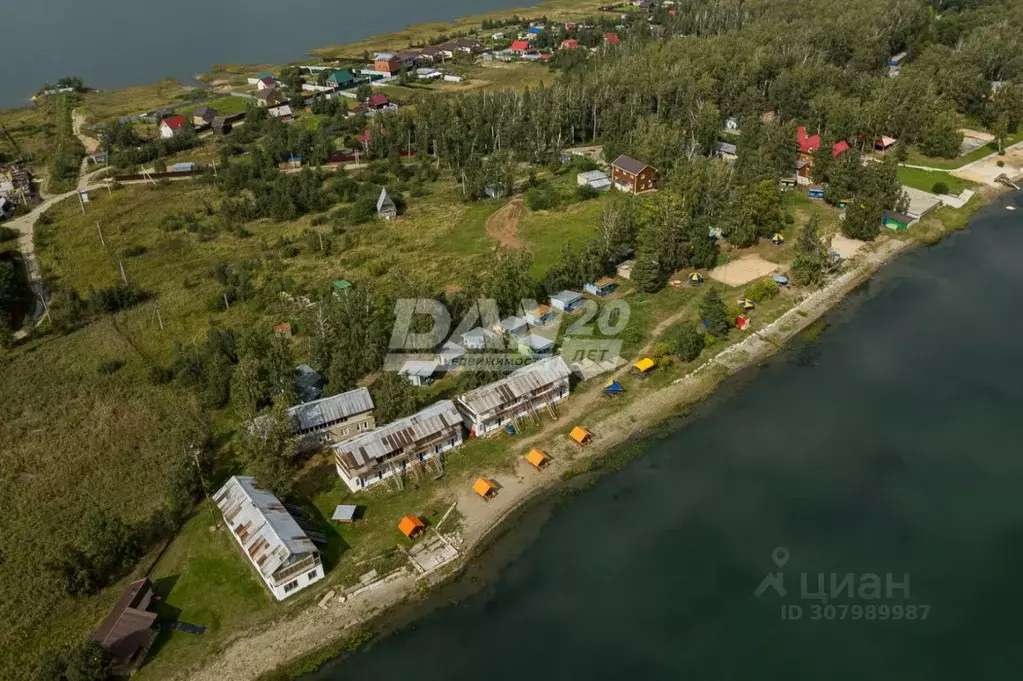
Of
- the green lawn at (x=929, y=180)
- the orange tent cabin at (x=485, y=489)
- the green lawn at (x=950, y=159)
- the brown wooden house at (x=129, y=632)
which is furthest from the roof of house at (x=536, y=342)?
the green lawn at (x=950, y=159)

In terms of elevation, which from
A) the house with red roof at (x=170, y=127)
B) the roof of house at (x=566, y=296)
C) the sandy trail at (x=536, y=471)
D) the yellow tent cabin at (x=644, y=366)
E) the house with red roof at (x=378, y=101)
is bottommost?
the sandy trail at (x=536, y=471)

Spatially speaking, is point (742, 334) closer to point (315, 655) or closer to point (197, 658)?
point (315, 655)

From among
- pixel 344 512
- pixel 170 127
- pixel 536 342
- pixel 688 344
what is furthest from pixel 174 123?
pixel 688 344

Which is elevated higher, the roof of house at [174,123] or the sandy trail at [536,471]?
the roof of house at [174,123]

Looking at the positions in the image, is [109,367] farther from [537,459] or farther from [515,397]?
[537,459]

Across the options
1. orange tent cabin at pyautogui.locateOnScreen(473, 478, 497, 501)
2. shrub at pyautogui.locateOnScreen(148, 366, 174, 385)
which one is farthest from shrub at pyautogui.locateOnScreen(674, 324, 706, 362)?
shrub at pyautogui.locateOnScreen(148, 366, 174, 385)

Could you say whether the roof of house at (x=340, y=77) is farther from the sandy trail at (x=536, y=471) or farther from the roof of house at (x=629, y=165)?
the sandy trail at (x=536, y=471)

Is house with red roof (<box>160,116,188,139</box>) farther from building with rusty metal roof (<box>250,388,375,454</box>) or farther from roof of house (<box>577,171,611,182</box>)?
building with rusty metal roof (<box>250,388,375,454</box>)
